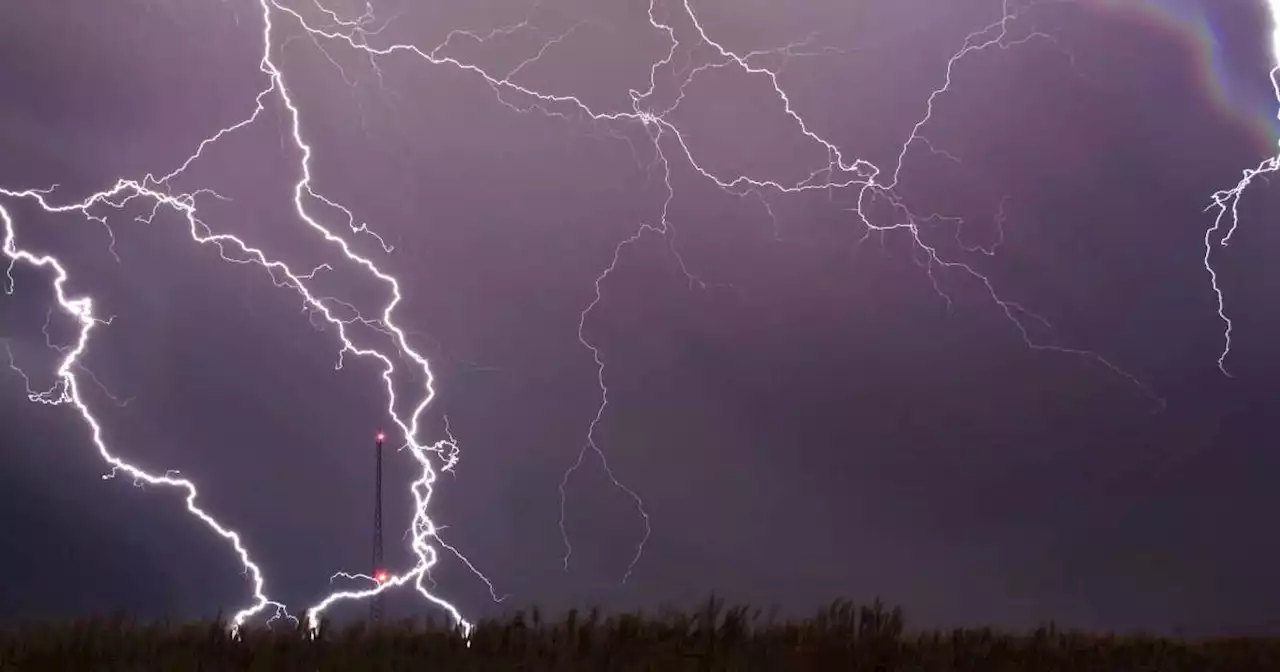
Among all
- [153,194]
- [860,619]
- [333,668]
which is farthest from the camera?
[153,194]

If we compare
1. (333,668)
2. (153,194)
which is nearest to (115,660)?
(333,668)

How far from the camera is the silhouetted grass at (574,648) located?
2.47 metres

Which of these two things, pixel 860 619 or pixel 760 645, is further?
pixel 860 619

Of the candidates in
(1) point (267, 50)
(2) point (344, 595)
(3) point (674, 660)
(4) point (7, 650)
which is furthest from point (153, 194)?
(3) point (674, 660)

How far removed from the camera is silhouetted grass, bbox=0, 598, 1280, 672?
247 cm

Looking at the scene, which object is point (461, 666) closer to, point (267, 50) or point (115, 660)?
point (115, 660)

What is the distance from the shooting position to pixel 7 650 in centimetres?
264

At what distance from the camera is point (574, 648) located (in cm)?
262

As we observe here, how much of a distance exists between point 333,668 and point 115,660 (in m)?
0.64

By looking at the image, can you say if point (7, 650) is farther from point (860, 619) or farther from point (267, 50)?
point (267, 50)

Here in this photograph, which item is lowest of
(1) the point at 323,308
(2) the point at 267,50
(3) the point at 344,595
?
(3) the point at 344,595

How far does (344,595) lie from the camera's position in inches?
613

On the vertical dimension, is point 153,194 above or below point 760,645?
above

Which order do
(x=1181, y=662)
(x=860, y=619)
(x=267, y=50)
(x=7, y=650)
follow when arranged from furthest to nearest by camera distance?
(x=267, y=50) → (x=1181, y=662) → (x=860, y=619) → (x=7, y=650)
